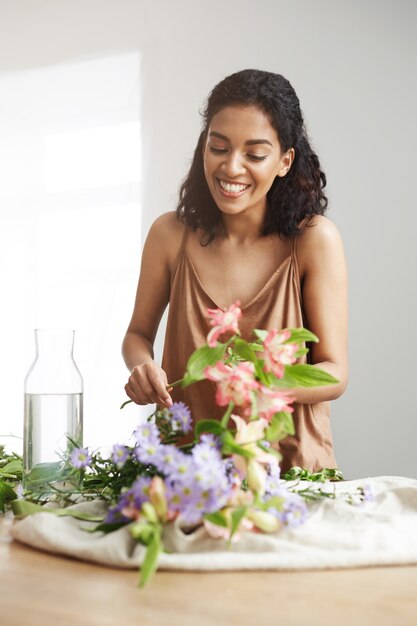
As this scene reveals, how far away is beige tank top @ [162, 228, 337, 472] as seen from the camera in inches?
65.8

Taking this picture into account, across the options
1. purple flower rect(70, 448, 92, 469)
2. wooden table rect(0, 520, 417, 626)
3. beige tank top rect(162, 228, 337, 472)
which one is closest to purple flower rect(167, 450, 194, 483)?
wooden table rect(0, 520, 417, 626)

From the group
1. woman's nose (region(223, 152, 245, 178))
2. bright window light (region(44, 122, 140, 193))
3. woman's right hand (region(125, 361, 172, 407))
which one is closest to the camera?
woman's right hand (region(125, 361, 172, 407))

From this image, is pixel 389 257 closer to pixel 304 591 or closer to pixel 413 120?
pixel 413 120

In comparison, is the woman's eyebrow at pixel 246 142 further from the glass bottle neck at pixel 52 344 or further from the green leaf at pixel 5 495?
the green leaf at pixel 5 495

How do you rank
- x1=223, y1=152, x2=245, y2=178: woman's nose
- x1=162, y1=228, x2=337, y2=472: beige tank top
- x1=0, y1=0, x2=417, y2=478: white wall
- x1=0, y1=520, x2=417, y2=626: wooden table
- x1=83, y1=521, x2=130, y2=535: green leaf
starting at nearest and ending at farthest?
x1=0, y1=520, x2=417, y2=626: wooden table
x1=83, y1=521, x2=130, y2=535: green leaf
x1=223, y1=152, x2=245, y2=178: woman's nose
x1=162, y1=228, x2=337, y2=472: beige tank top
x1=0, y1=0, x2=417, y2=478: white wall

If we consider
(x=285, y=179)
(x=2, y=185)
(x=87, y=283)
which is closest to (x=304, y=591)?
(x=285, y=179)

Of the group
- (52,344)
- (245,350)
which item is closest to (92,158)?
(52,344)

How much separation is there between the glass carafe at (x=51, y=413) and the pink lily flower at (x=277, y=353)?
36 centimetres

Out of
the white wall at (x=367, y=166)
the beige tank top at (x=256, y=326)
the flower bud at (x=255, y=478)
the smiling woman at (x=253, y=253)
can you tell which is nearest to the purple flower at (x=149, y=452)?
the flower bud at (x=255, y=478)

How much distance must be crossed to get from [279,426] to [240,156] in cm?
83

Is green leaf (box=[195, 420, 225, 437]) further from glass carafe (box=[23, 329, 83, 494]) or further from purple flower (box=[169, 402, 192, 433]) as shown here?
glass carafe (box=[23, 329, 83, 494])

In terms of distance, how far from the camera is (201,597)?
2.50 feet

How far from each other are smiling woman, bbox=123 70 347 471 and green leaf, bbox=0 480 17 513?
0.56m

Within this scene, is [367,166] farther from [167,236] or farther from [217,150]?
[217,150]
